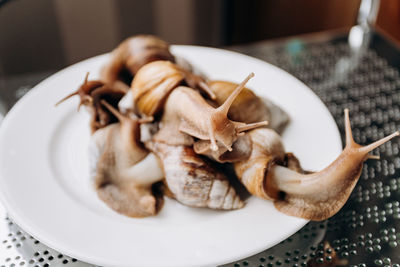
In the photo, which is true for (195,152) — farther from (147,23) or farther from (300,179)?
(147,23)

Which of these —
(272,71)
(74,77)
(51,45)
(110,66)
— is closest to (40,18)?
(51,45)

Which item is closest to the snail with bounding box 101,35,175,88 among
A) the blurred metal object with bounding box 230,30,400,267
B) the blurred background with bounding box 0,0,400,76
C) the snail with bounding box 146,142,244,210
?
the snail with bounding box 146,142,244,210

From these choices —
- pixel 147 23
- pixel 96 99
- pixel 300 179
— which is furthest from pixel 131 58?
pixel 147 23

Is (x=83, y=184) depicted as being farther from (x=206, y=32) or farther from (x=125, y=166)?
(x=206, y=32)

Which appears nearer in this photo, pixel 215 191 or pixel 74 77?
pixel 215 191

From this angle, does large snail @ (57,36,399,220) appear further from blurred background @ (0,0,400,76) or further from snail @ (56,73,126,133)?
blurred background @ (0,0,400,76)

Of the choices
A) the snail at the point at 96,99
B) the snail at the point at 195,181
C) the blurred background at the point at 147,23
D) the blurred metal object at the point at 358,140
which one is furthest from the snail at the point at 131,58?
the blurred background at the point at 147,23
